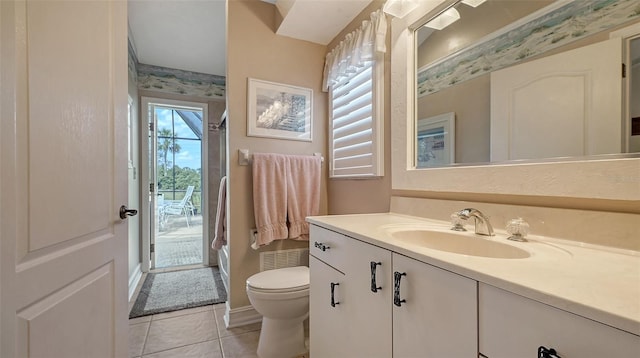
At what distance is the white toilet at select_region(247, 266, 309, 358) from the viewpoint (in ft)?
5.05

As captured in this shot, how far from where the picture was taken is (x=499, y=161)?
105cm

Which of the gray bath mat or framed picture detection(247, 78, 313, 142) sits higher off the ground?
framed picture detection(247, 78, 313, 142)

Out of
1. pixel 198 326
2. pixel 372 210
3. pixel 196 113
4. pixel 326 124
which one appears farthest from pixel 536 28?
pixel 196 113

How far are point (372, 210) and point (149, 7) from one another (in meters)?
2.36

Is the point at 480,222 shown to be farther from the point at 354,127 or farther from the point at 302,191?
the point at 302,191

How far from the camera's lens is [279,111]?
83.3 inches

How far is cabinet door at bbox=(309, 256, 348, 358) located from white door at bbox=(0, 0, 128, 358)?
818 millimetres

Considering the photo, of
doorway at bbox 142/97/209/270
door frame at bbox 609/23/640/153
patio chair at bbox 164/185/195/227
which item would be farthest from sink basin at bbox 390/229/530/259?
patio chair at bbox 164/185/195/227

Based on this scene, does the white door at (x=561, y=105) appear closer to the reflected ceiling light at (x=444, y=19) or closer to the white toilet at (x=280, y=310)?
the reflected ceiling light at (x=444, y=19)

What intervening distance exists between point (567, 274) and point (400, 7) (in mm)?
1427

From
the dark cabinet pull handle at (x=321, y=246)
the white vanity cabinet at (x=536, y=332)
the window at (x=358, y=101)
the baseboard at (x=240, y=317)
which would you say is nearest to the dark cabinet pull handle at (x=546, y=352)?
the white vanity cabinet at (x=536, y=332)

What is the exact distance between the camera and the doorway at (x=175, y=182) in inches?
121

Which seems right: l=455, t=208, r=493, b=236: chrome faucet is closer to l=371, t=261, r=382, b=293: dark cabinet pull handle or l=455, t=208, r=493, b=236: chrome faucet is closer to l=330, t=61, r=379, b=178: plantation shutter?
l=371, t=261, r=382, b=293: dark cabinet pull handle

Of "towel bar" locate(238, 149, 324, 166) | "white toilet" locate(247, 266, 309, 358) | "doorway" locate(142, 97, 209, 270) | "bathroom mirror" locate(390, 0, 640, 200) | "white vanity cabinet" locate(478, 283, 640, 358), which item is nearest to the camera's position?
"white vanity cabinet" locate(478, 283, 640, 358)
